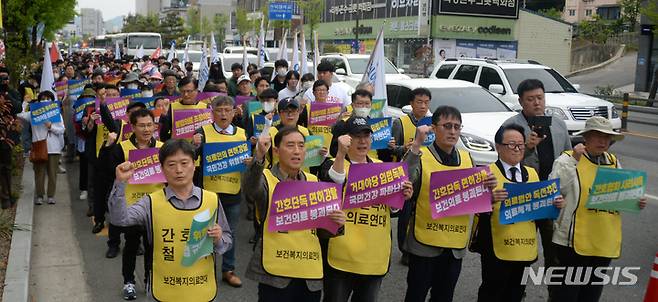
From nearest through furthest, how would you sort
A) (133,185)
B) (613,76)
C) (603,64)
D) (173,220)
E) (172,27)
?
→ (173,220)
(133,185)
(613,76)
(603,64)
(172,27)

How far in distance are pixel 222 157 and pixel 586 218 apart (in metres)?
2.96

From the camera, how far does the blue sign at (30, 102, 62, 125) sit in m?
8.66

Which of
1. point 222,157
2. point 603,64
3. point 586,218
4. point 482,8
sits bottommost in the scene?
point 586,218

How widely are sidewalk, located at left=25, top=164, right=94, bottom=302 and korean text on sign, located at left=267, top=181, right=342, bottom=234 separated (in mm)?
2904

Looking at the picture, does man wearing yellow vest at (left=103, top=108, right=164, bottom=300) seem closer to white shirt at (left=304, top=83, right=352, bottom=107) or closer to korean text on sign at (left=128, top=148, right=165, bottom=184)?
korean text on sign at (left=128, top=148, right=165, bottom=184)

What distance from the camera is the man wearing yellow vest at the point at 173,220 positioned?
12.0ft

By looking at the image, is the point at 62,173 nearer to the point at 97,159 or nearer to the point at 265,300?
the point at 97,159

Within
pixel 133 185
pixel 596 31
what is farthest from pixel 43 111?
pixel 596 31

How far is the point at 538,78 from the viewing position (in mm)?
13508

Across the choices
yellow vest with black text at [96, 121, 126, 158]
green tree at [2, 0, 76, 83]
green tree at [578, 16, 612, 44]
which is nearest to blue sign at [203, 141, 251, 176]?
yellow vest with black text at [96, 121, 126, 158]

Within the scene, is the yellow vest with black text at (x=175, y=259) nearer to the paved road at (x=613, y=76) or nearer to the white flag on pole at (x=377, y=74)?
the white flag on pole at (x=377, y=74)

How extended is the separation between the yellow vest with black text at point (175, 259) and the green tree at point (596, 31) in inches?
1973

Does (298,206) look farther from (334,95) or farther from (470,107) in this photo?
(470,107)

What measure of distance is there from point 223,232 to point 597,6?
76.4m
